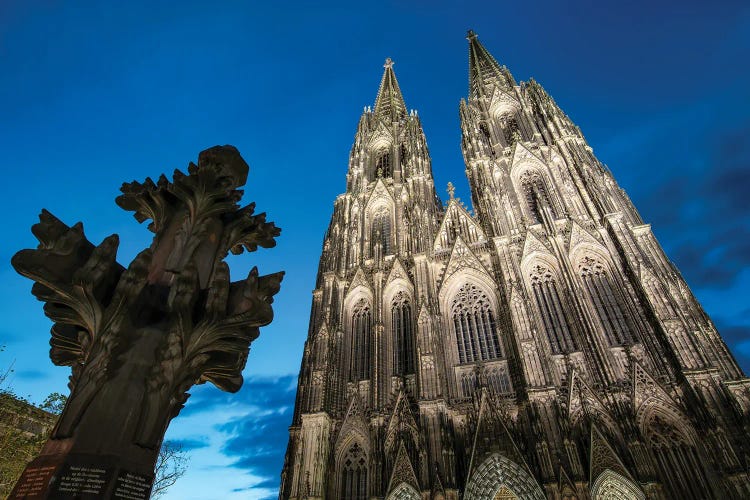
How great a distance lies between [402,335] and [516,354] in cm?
590

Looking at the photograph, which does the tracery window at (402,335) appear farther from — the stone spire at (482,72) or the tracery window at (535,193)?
the stone spire at (482,72)

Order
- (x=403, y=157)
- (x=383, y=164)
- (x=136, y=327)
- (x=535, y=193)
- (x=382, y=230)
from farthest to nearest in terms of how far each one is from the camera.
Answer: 1. (x=383, y=164)
2. (x=403, y=157)
3. (x=382, y=230)
4. (x=535, y=193)
5. (x=136, y=327)

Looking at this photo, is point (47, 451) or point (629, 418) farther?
point (629, 418)

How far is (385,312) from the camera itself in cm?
2177

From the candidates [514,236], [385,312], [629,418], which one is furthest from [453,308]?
[629,418]

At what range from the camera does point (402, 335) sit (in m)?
21.1

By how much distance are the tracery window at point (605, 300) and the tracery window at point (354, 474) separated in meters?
11.6

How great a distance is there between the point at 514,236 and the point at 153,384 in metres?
20.3

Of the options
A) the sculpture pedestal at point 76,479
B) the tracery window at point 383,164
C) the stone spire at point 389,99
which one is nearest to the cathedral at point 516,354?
the tracery window at point 383,164

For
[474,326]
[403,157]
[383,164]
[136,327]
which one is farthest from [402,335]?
[136,327]

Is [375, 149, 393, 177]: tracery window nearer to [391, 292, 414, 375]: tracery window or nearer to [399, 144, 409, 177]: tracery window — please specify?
[399, 144, 409, 177]: tracery window

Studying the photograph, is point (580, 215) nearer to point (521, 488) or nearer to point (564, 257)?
point (564, 257)

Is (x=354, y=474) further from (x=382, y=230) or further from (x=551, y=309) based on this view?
(x=382, y=230)

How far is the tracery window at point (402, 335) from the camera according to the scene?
781 inches
